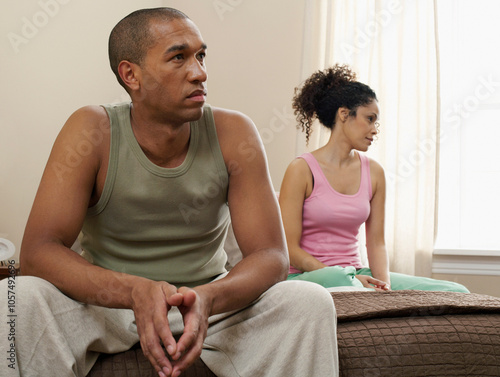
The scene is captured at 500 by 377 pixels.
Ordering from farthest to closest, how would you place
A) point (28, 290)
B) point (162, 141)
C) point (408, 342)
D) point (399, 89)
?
1. point (399, 89)
2. point (162, 141)
3. point (408, 342)
4. point (28, 290)

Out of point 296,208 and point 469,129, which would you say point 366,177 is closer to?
point 296,208

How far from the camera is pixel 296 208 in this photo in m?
2.29

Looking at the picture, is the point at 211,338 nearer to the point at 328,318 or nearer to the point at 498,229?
the point at 328,318

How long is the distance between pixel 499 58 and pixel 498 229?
3.21 feet

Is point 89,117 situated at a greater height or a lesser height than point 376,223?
greater

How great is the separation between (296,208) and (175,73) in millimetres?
1022

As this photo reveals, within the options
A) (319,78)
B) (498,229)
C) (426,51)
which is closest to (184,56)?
(319,78)

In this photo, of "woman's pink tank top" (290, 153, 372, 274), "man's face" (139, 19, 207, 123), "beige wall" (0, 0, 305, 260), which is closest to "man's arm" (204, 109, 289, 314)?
"man's face" (139, 19, 207, 123)

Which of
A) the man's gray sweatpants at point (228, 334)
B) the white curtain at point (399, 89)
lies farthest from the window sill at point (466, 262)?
the man's gray sweatpants at point (228, 334)

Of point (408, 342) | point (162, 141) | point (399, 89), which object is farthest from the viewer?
point (399, 89)

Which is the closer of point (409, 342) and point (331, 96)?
point (409, 342)

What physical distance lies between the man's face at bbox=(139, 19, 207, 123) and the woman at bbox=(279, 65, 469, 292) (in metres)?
0.90

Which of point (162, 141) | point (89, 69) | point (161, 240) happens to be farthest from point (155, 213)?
point (89, 69)

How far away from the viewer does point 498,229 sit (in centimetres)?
344
